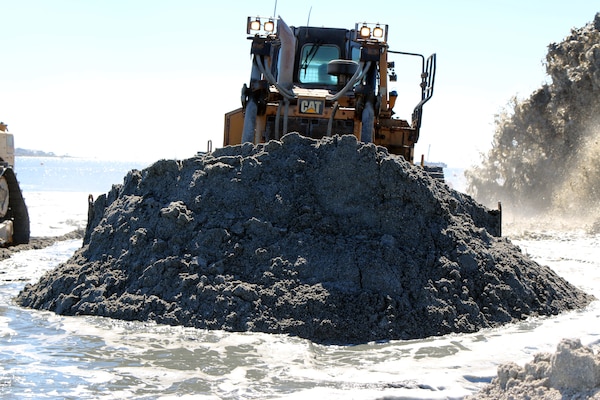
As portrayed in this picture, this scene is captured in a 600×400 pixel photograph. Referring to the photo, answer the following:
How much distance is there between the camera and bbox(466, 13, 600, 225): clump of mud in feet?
68.4

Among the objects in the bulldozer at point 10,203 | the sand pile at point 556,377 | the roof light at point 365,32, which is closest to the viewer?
the sand pile at point 556,377

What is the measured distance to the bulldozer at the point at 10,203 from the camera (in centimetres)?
1327

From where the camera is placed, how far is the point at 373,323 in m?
6.54

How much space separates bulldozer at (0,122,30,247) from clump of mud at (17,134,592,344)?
221 inches

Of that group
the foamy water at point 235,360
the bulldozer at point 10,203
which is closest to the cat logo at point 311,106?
the foamy water at point 235,360

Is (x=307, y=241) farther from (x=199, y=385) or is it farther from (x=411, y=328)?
(x=199, y=385)

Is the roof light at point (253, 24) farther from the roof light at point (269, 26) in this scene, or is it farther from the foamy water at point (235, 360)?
the foamy water at point (235, 360)

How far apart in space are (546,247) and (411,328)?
8.15 meters

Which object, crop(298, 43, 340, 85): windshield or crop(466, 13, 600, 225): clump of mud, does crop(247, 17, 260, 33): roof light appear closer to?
crop(298, 43, 340, 85): windshield

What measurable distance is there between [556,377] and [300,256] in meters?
3.14

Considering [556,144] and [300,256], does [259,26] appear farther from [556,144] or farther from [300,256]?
[556,144]

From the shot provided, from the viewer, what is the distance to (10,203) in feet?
45.1

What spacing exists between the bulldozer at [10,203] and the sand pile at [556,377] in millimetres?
10278

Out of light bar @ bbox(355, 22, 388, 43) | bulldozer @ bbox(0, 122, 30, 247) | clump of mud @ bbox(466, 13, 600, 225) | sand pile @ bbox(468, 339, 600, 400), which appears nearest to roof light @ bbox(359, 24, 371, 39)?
light bar @ bbox(355, 22, 388, 43)
